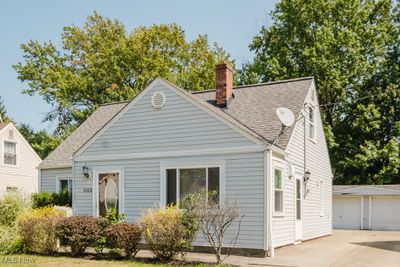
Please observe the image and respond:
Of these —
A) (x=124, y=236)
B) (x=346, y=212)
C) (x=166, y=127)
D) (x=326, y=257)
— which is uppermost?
(x=166, y=127)

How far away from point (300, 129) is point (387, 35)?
20.4 metres

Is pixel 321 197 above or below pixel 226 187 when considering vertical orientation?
below

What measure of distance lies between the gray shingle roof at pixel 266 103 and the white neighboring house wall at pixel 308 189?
46cm

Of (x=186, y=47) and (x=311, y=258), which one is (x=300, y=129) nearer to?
(x=311, y=258)

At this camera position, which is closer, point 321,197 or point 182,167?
point 182,167

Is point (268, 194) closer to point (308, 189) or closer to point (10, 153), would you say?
point (308, 189)

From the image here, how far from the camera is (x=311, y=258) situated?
1234 cm

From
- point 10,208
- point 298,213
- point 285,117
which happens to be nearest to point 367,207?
point 298,213

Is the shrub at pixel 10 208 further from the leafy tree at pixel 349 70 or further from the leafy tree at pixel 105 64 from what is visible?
the leafy tree at pixel 349 70

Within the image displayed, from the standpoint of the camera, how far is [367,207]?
29.8 metres

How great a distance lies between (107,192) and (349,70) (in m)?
22.1

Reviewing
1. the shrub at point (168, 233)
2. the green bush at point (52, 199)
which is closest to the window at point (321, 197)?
the shrub at point (168, 233)

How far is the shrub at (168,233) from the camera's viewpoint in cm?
1166

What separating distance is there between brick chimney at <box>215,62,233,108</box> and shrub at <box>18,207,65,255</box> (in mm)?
6617
